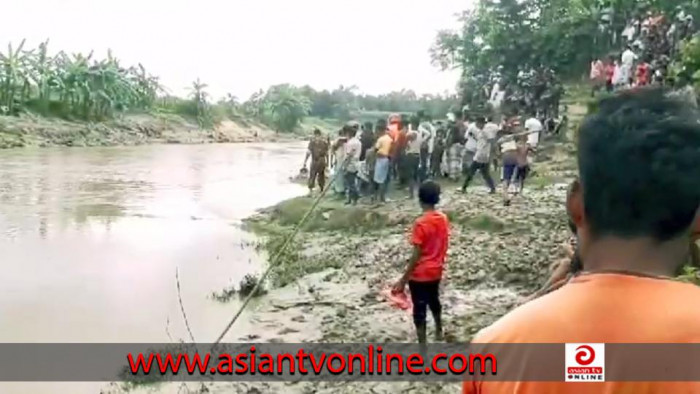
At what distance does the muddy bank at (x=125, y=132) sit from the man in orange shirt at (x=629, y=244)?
3911cm

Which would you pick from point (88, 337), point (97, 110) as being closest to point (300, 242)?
point (88, 337)

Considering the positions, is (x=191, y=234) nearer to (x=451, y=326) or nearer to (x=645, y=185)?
(x=451, y=326)

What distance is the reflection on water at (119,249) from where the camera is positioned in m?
7.50

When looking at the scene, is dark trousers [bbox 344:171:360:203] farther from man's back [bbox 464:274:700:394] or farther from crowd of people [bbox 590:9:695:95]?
man's back [bbox 464:274:700:394]

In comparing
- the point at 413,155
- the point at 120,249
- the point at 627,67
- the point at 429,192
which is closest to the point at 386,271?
the point at 429,192

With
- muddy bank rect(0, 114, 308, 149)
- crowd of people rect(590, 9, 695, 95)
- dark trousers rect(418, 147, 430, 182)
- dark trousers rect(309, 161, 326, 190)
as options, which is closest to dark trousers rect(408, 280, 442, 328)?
crowd of people rect(590, 9, 695, 95)

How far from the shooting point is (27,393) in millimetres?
5410

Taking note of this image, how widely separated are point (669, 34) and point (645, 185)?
1438 centimetres

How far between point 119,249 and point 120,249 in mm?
15

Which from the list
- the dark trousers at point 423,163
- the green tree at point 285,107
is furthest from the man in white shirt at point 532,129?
the green tree at point 285,107

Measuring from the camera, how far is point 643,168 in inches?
47.8

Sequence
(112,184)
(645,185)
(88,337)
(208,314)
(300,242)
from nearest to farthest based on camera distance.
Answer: (645,185) → (88,337) → (208,314) → (300,242) → (112,184)

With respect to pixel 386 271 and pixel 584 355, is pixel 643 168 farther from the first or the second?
pixel 386 271

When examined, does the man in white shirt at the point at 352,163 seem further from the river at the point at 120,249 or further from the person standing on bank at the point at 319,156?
the river at the point at 120,249
